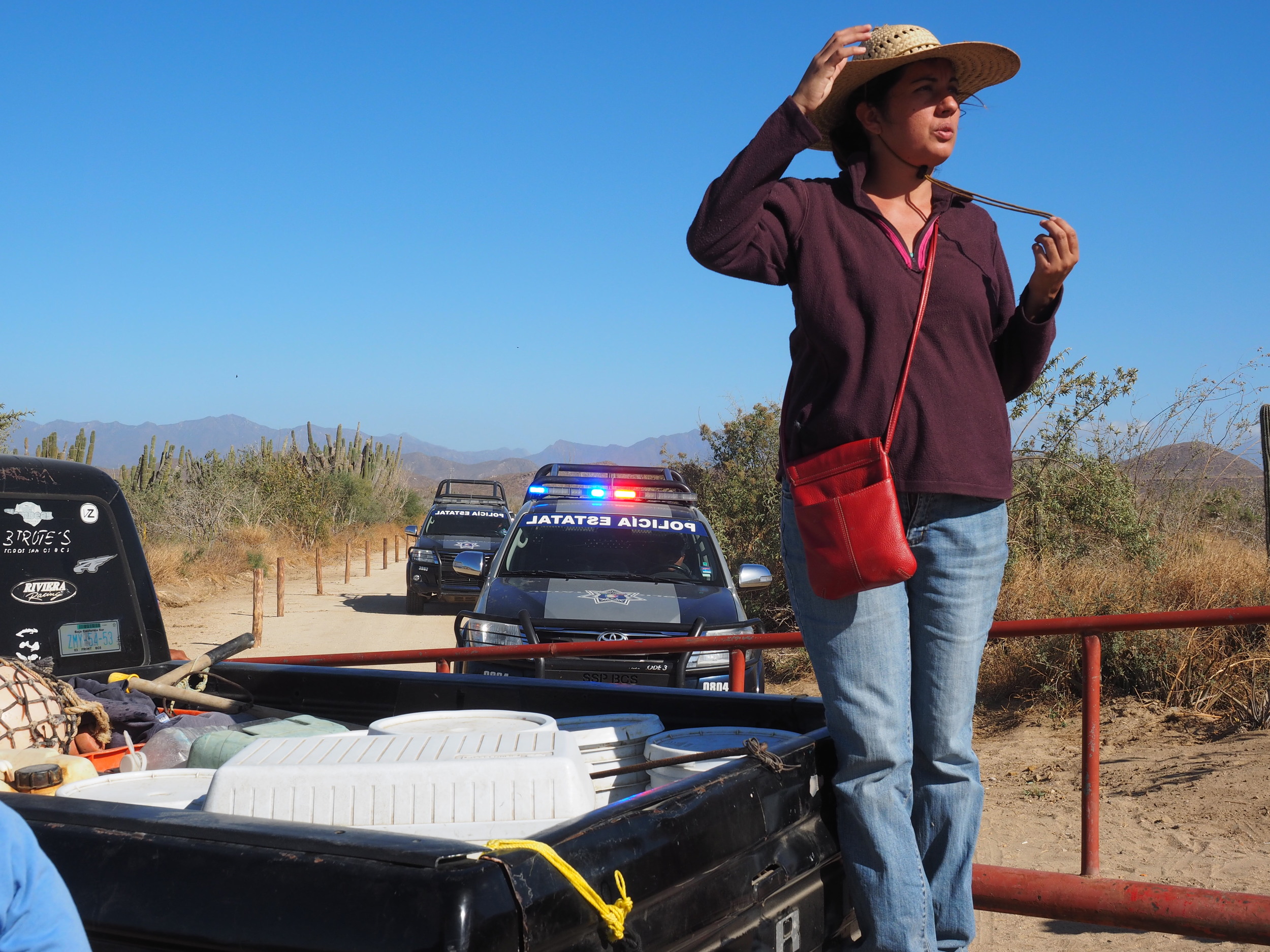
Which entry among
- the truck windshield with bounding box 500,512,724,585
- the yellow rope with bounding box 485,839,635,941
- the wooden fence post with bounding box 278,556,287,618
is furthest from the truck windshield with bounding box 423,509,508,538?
the yellow rope with bounding box 485,839,635,941

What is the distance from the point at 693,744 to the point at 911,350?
103cm

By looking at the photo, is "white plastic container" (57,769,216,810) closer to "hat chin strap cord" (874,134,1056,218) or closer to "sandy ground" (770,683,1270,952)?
"hat chin strap cord" (874,134,1056,218)

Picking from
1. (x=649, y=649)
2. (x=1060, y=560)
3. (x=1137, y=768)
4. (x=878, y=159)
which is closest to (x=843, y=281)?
(x=878, y=159)

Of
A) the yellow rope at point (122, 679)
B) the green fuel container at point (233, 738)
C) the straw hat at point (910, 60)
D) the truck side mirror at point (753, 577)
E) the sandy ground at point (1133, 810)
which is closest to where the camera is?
the straw hat at point (910, 60)

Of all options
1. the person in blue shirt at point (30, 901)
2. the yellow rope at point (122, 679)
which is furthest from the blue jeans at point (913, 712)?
the yellow rope at point (122, 679)

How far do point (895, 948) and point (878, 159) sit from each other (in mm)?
1641

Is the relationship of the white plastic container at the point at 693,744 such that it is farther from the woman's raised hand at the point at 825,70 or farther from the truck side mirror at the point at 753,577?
the truck side mirror at the point at 753,577

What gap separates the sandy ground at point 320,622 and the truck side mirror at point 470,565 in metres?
3.05

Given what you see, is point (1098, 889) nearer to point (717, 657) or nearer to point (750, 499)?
point (717, 657)

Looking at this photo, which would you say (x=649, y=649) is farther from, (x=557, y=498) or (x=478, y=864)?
(x=557, y=498)

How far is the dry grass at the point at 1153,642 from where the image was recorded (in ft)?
23.3

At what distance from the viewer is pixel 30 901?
4.04 ft

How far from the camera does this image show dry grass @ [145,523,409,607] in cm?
1961

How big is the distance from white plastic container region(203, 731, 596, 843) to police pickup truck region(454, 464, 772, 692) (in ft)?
10.4
